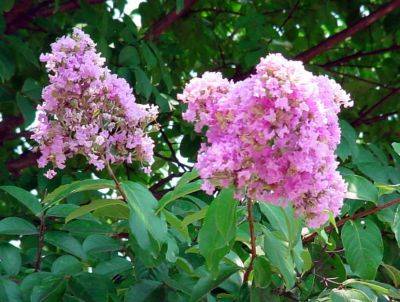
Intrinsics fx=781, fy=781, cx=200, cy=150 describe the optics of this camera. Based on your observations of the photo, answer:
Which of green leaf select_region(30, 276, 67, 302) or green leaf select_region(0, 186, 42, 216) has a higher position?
green leaf select_region(0, 186, 42, 216)

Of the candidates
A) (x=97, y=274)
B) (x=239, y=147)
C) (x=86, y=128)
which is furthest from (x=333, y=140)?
(x=97, y=274)

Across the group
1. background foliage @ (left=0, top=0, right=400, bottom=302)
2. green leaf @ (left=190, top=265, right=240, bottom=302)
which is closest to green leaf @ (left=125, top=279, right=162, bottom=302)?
background foliage @ (left=0, top=0, right=400, bottom=302)

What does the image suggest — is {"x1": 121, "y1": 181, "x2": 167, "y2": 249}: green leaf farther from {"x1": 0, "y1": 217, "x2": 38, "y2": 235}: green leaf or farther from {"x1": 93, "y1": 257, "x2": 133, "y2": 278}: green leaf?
{"x1": 0, "y1": 217, "x2": 38, "y2": 235}: green leaf

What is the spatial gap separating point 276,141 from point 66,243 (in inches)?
26.9

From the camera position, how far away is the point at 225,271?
1.55m

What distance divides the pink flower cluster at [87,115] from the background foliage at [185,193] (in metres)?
0.09

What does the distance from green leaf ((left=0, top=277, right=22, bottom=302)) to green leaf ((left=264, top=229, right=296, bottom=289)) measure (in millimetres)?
532

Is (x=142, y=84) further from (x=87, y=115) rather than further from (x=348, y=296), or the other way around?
(x=348, y=296)

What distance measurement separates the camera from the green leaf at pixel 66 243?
67.0 inches

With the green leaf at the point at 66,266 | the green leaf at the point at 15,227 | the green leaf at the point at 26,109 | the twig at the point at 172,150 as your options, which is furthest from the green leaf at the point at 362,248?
the twig at the point at 172,150

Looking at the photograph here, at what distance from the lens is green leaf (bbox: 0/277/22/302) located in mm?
1598

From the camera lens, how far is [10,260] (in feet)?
5.55

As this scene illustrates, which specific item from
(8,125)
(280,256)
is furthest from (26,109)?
(280,256)

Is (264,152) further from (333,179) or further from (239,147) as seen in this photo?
(333,179)
